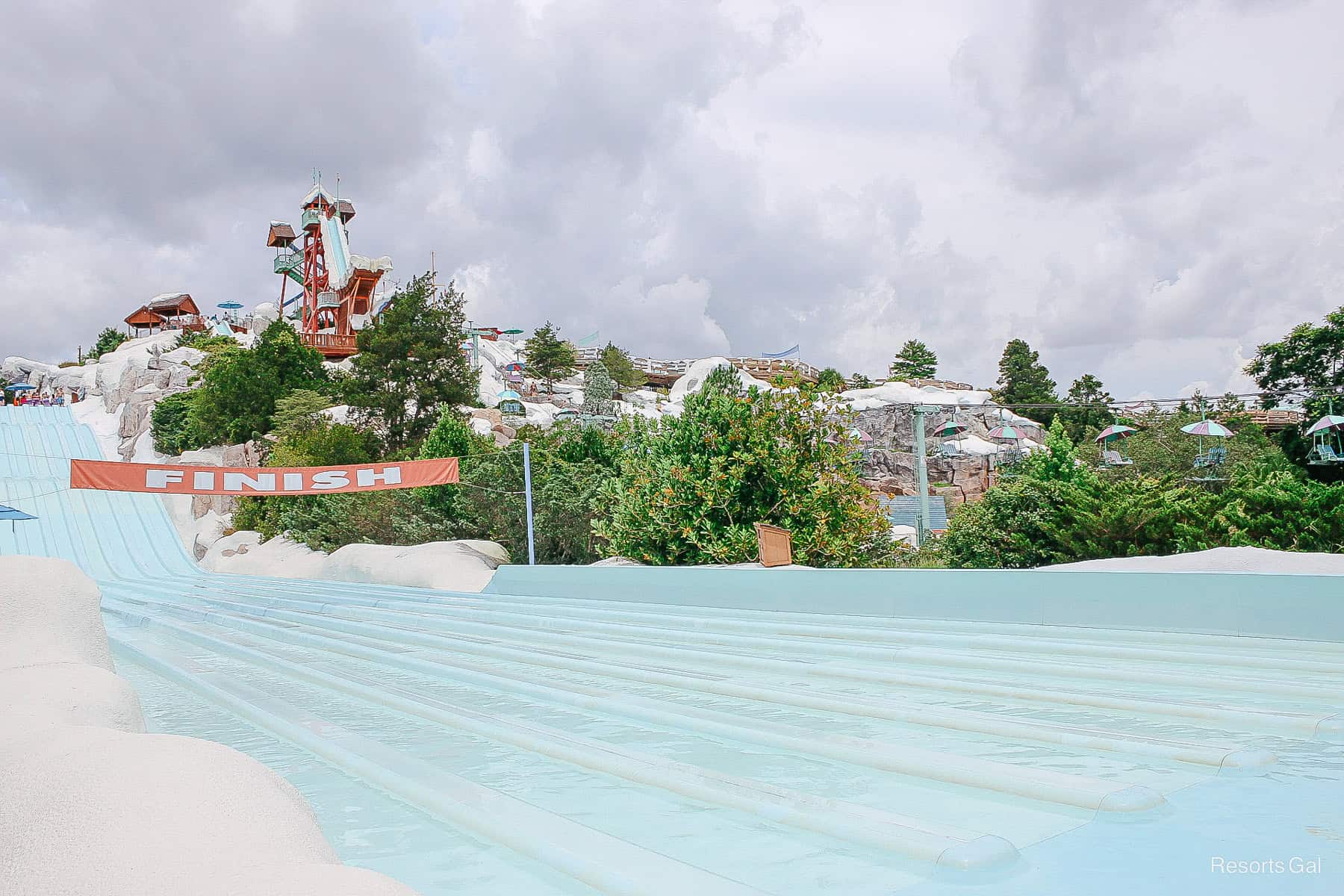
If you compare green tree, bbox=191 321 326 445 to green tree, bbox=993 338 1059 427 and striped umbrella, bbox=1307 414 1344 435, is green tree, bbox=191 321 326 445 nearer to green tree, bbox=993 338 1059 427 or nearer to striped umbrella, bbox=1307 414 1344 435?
striped umbrella, bbox=1307 414 1344 435

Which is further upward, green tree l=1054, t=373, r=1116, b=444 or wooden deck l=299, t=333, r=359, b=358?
wooden deck l=299, t=333, r=359, b=358

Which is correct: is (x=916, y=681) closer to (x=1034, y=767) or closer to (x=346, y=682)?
(x=1034, y=767)

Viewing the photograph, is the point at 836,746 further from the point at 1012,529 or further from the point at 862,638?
the point at 1012,529

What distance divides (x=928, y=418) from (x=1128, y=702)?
39261 mm

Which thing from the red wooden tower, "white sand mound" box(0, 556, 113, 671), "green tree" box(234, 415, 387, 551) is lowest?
"white sand mound" box(0, 556, 113, 671)

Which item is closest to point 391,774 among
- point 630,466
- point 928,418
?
point 630,466

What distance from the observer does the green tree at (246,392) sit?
79.3 ft

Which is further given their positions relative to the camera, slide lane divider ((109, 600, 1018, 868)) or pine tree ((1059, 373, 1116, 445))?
pine tree ((1059, 373, 1116, 445))

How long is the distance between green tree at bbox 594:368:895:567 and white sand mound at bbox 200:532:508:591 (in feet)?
7.69

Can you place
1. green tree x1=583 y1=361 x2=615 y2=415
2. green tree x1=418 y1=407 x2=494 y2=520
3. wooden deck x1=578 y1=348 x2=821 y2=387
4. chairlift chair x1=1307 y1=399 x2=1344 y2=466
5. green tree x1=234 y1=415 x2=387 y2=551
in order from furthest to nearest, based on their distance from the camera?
wooden deck x1=578 y1=348 x2=821 y2=387 → green tree x1=583 y1=361 x2=615 y2=415 → chairlift chair x1=1307 y1=399 x2=1344 y2=466 → green tree x1=234 y1=415 x2=387 y2=551 → green tree x1=418 y1=407 x2=494 y2=520

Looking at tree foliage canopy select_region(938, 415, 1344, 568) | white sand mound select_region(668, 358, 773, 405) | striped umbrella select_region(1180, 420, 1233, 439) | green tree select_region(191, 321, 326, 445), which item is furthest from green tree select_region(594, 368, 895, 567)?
white sand mound select_region(668, 358, 773, 405)

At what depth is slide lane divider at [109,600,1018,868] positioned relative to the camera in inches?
84.9

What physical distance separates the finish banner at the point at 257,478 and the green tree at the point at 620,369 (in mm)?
35073

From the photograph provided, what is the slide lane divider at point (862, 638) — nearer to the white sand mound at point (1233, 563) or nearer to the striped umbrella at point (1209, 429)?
the white sand mound at point (1233, 563)
